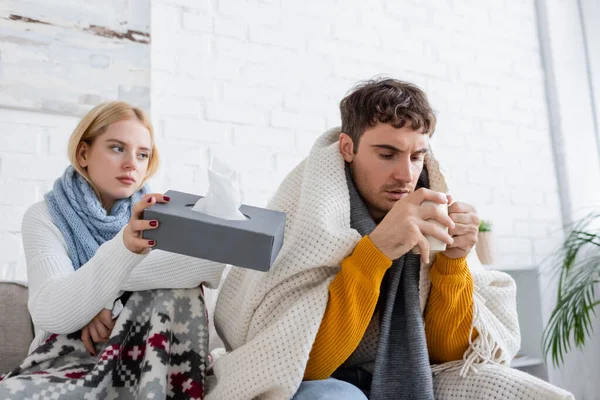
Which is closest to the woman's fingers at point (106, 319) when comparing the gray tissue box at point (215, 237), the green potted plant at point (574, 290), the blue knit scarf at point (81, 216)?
the blue knit scarf at point (81, 216)

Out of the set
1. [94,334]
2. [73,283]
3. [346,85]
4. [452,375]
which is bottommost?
[452,375]

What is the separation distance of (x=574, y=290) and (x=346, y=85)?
1.31m

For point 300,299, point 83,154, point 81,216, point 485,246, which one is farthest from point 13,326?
point 485,246

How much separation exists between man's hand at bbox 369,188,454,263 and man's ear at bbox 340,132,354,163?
25 cm

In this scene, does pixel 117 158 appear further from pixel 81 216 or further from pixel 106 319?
pixel 106 319

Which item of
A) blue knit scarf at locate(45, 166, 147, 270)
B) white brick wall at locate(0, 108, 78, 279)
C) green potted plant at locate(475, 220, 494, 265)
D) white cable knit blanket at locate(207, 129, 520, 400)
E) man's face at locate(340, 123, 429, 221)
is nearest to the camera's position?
white cable knit blanket at locate(207, 129, 520, 400)

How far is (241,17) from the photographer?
220 centimetres

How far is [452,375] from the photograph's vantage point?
3.69ft

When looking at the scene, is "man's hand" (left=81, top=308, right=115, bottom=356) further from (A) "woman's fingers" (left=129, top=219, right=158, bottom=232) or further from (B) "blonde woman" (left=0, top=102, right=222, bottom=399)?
(A) "woman's fingers" (left=129, top=219, right=158, bottom=232)

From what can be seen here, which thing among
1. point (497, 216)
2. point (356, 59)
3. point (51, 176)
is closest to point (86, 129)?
point (51, 176)

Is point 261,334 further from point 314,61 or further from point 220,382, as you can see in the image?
point 314,61

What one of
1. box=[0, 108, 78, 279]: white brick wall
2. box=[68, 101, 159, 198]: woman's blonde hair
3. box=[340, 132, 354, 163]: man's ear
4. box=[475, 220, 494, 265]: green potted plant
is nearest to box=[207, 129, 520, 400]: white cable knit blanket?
box=[340, 132, 354, 163]: man's ear

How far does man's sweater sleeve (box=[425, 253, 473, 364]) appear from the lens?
1.10m

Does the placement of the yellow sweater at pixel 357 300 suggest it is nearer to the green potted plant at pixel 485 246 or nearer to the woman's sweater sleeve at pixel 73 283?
the woman's sweater sleeve at pixel 73 283
